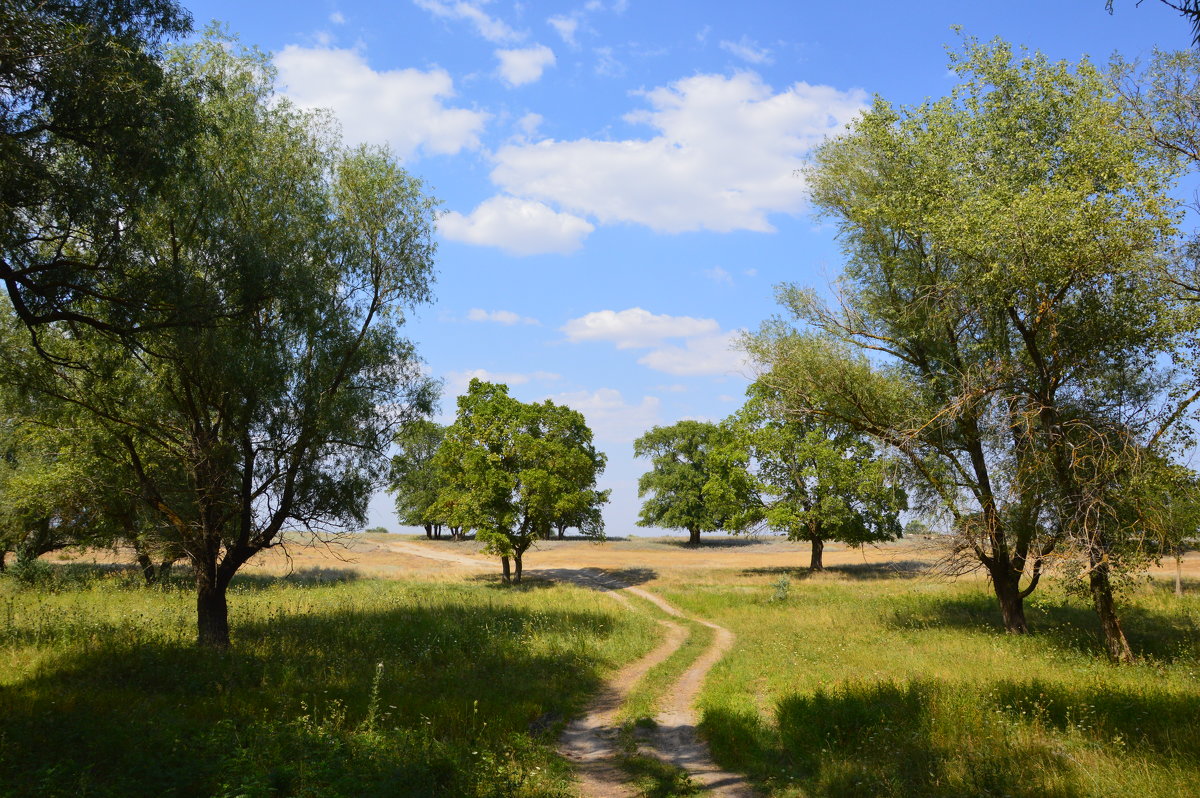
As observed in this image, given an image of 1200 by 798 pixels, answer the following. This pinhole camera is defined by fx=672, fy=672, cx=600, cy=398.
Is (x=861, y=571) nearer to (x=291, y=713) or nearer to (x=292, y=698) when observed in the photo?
(x=292, y=698)

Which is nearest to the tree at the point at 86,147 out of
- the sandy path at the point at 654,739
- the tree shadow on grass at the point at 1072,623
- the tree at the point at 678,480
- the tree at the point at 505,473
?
the sandy path at the point at 654,739

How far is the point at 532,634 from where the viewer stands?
61.5 feet

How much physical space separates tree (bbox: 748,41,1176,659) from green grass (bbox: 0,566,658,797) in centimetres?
990

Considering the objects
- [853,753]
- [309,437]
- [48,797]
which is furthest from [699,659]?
[48,797]

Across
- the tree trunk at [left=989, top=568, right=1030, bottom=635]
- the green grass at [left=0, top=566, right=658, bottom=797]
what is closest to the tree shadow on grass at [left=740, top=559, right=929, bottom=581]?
the tree trunk at [left=989, top=568, right=1030, bottom=635]

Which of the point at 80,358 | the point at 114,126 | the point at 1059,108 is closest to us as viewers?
the point at 114,126

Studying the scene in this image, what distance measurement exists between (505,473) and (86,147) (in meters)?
28.1

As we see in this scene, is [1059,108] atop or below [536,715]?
atop

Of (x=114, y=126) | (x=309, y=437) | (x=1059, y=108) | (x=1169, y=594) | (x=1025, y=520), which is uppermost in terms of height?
(x=1059, y=108)

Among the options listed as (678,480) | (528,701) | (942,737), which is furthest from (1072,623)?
(678,480)

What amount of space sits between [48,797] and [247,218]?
1297 cm

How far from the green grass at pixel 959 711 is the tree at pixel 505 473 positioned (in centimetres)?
1906

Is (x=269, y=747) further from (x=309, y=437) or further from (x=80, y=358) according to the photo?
(x=80, y=358)

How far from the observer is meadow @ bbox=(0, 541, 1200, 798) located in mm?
7766
